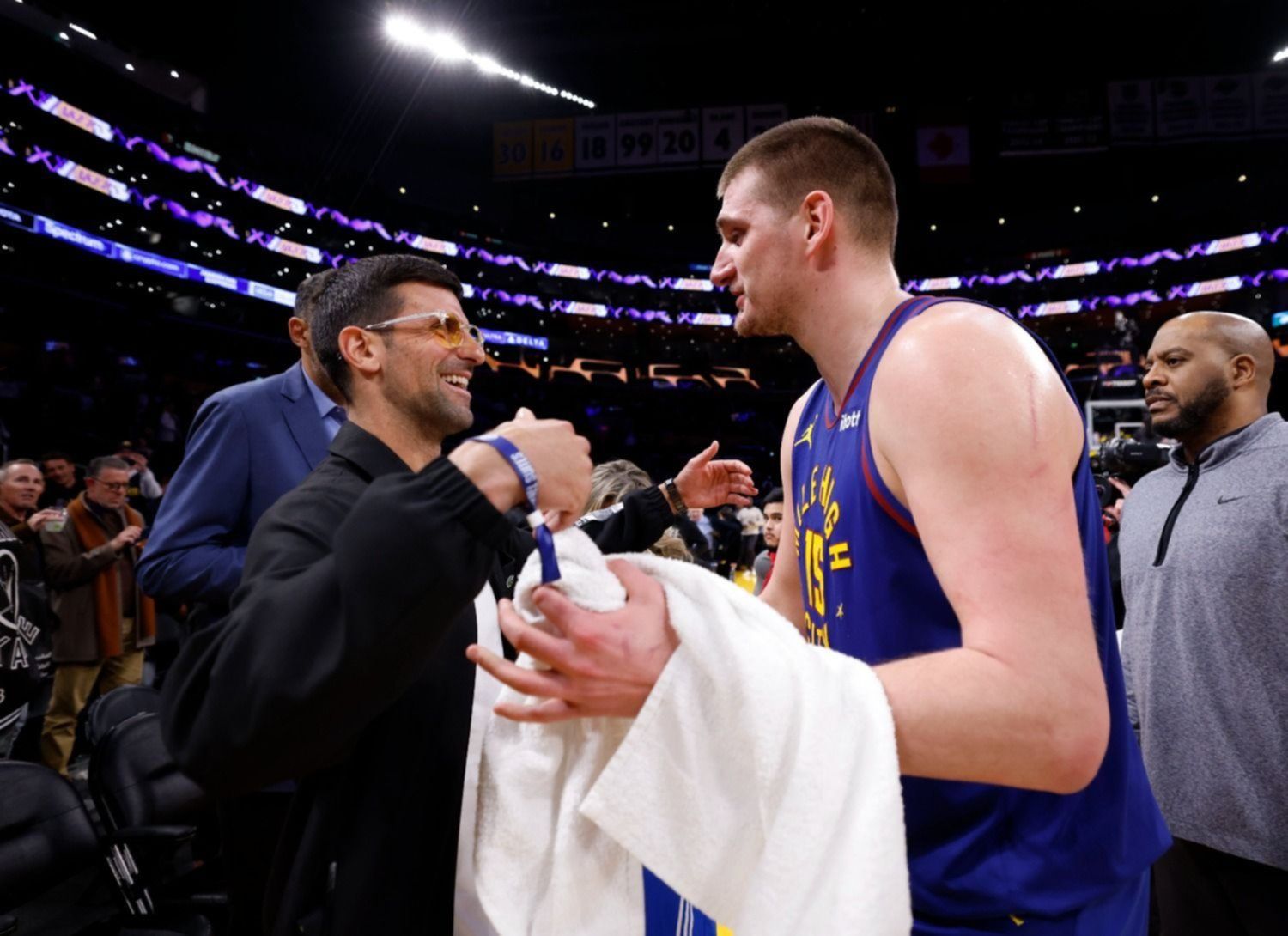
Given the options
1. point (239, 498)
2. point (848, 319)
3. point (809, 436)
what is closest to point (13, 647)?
point (239, 498)

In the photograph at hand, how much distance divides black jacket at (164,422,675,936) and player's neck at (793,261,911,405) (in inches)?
32.9

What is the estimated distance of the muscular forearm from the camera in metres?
0.95

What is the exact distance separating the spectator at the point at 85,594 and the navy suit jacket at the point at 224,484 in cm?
348

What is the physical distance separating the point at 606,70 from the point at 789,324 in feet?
69.4

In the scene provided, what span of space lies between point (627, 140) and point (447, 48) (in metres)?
4.25

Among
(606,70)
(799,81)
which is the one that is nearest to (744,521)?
(799,81)

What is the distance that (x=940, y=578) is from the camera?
3.57 feet

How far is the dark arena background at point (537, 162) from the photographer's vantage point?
50.4 ft

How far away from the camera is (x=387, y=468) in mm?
1602

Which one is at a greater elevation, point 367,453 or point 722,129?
point 722,129

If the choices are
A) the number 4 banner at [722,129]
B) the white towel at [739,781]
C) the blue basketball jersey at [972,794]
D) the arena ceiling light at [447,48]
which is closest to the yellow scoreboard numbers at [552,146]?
the arena ceiling light at [447,48]

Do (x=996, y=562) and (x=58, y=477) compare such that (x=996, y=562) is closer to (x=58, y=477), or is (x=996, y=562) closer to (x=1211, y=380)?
(x=1211, y=380)

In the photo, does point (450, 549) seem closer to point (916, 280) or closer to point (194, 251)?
point (194, 251)

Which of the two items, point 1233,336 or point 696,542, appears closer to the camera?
point 1233,336
